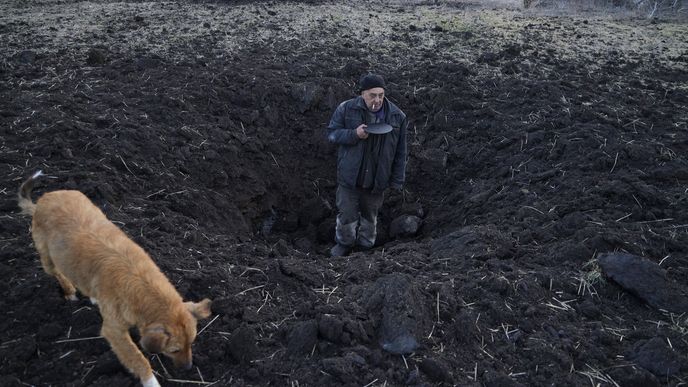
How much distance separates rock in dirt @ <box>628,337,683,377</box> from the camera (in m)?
3.64

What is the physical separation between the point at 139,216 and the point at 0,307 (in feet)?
5.27

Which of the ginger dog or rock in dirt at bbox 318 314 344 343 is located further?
rock in dirt at bbox 318 314 344 343

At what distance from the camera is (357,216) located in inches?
288

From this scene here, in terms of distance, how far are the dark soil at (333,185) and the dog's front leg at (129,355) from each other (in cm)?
20

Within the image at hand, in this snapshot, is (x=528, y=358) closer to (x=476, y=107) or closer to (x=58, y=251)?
(x=58, y=251)

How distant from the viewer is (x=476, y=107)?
8562 millimetres

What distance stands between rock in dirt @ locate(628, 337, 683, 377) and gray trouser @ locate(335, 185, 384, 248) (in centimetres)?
398

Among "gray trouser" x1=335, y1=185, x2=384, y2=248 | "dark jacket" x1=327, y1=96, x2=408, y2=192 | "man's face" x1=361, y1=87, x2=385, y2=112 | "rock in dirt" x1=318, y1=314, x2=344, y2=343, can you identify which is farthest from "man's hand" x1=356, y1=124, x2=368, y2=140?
"rock in dirt" x1=318, y1=314, x2=344, y2=343

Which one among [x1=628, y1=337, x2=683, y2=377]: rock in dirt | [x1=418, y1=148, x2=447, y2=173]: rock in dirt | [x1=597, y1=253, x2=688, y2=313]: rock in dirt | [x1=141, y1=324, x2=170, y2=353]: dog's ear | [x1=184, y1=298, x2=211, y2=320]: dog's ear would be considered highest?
[x1=141, y1=324, x2=170, y2=353]: dog's ear

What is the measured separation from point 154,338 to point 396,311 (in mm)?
1890

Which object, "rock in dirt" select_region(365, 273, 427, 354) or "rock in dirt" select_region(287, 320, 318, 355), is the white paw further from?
"rock in dirt" select_region(365, 273, 427, 354)

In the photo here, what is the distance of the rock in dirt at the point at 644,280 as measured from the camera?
425 cm

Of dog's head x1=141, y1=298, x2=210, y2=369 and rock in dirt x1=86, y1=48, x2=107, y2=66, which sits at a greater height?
rock in dirt x1=86, y1=48, x2=107, y2=66

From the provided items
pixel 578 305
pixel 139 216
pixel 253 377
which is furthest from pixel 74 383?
pixel 578 305
